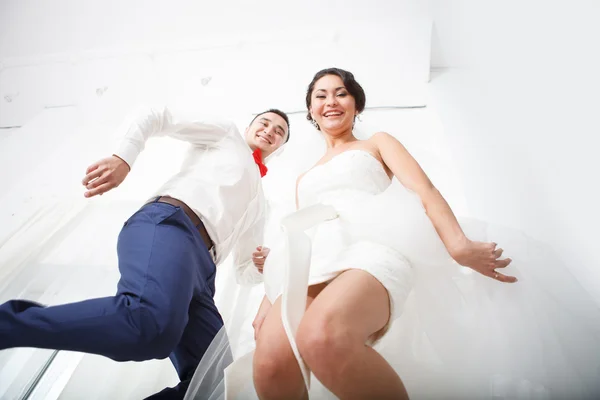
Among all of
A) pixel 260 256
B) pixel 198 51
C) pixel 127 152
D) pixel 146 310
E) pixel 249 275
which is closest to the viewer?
pixel 146 310

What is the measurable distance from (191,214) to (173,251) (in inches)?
7.3

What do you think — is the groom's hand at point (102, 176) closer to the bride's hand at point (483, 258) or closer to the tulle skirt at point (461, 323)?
the tulle skirt at point (461, 323)

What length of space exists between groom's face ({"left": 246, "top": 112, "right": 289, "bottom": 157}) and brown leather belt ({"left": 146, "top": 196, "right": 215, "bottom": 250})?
0.48 m

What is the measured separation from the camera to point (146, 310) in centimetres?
78

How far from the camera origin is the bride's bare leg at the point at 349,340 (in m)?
0.63

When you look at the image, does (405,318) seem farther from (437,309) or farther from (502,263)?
(502,263)

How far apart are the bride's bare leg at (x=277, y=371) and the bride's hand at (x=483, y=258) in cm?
42

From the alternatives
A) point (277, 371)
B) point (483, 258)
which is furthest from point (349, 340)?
point (483, 258)

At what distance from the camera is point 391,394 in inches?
24.3

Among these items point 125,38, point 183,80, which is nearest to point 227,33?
point 183,80

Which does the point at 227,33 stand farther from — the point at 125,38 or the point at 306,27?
the point at 125,38

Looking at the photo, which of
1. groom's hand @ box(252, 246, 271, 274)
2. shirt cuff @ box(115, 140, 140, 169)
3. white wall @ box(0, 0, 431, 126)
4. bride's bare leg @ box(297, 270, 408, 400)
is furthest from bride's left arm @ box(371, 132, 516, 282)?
white wall @ box(0, 0, 431, 126)

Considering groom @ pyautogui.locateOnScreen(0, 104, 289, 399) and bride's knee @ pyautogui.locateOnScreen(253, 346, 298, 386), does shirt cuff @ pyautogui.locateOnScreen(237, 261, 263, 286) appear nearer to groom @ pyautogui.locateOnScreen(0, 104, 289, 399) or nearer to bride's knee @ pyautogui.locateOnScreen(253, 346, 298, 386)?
groom @ pyautogui.locateOnScreen(0, 104, 289, 399)

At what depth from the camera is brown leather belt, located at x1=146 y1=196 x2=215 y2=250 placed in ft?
3.49
